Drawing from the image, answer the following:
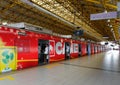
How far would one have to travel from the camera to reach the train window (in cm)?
917

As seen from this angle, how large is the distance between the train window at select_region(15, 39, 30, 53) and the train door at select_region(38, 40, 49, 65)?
5.88ft

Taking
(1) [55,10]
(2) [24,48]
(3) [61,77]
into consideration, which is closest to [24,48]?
(2) [24,48]

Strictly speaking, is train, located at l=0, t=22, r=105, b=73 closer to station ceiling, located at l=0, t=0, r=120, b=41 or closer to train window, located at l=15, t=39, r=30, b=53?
train window, located at l=15, t=39, r=30, b=53

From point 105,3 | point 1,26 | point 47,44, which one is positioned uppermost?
point 105,3

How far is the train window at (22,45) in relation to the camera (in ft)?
30.1

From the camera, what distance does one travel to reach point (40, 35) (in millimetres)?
11508

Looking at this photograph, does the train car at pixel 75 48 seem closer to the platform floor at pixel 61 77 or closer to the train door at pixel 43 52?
the train door at pixel 43 52

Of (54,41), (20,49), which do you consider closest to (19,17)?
(54,41)

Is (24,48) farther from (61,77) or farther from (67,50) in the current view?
(67,50)

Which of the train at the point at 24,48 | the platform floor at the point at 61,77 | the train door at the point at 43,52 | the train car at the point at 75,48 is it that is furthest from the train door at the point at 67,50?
the platform floor at the point at 61,77

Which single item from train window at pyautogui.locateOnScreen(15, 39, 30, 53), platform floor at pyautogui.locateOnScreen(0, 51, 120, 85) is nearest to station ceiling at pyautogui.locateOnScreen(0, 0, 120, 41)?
train window at pyautogui.locateOnScreen(15, 39, 30, 53)

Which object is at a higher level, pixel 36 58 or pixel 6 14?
A: pixel 6 14

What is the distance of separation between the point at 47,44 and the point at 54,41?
1308mm

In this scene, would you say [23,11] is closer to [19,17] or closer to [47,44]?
[19,17]
